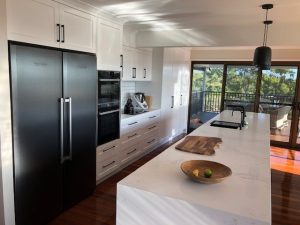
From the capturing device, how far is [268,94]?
6.07 m

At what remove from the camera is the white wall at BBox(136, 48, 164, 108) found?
5.16m

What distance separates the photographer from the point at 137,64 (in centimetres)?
465

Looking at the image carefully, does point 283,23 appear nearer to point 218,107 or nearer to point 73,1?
point 73,1

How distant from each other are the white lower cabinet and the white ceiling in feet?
5.01

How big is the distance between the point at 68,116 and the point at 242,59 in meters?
4.78

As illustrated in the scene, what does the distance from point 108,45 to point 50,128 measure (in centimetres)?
146

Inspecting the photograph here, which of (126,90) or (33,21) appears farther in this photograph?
(126,90)

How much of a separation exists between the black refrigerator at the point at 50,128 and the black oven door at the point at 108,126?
0.71ft

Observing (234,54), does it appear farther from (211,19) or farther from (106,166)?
(106,166)

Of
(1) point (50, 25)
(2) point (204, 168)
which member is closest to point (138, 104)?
(1) point (50, 25)

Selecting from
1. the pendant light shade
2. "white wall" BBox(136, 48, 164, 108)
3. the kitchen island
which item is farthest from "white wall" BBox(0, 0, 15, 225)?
"white wall" BBox(136, 48, 164, 108)

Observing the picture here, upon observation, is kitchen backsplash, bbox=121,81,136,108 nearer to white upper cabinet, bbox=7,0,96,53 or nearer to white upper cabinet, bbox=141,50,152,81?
white upper cabinet, bbox=141,50,152,81

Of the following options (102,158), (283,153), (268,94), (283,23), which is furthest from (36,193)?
(268,94)

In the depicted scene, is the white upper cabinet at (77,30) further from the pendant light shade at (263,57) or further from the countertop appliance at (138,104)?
the pendant light shade at (263,57)
